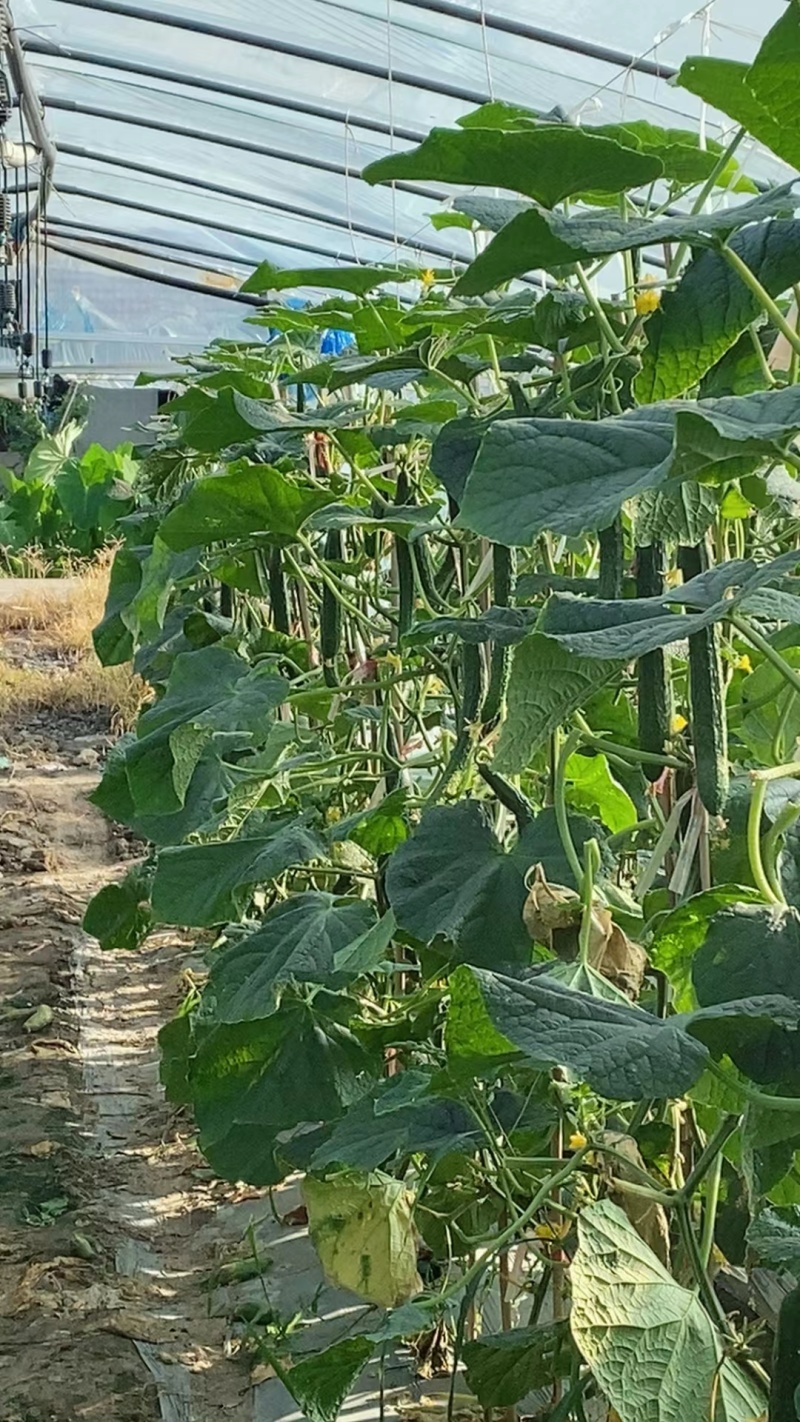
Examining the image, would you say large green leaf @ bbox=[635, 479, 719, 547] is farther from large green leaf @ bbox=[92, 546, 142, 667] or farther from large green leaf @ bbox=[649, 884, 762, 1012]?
large green leaf @ bbox=[92, 546, 142, 667]

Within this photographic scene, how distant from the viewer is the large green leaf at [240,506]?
3.68 feet

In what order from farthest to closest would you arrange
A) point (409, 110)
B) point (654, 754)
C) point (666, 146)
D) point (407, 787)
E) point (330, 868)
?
1. point (409, 110)
2. point (407, 787)
3. point (330, 868)
4. point (666, 146)
5. point (654, 754)

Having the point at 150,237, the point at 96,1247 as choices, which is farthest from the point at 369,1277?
the point at 150,237

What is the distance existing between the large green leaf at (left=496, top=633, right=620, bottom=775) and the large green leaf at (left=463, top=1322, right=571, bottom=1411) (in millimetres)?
509

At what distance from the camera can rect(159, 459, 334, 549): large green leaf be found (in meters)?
1.12

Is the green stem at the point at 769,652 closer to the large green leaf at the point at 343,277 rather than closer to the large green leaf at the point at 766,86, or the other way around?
the large green leaf at the point at 766,86

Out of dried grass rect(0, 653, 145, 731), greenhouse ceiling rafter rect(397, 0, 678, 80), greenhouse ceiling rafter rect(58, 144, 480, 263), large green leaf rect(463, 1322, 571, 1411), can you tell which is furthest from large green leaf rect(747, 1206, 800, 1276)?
greenhouse ceiling rafter rect(58, 144, 480, 263)

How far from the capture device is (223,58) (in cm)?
661

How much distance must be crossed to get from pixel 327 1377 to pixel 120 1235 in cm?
110

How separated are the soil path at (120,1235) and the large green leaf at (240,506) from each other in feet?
2.34

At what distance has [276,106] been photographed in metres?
6.78

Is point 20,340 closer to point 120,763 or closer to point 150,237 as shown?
point 150,237

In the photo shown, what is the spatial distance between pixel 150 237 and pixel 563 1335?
10573mm

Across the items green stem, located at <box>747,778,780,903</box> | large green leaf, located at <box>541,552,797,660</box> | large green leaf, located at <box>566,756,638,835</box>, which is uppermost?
large green leaf, located at <box>541,552,797,660</box>
